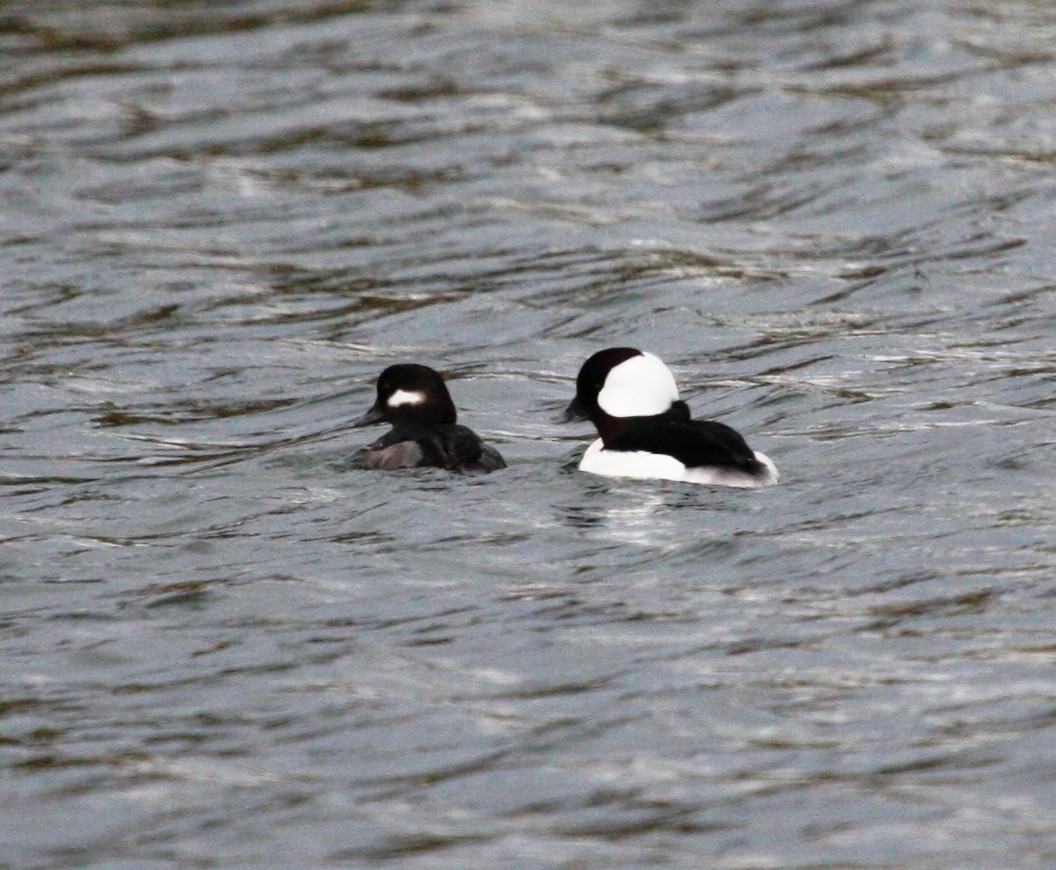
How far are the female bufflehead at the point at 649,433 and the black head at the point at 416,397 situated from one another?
1.97 feet

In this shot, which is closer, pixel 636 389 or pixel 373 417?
pixel 636 389

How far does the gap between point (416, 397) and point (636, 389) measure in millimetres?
996

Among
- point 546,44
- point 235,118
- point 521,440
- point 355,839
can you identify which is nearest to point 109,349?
point 521,440

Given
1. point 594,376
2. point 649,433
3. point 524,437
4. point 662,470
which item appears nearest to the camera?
point 662,470

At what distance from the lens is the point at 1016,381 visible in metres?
10.9

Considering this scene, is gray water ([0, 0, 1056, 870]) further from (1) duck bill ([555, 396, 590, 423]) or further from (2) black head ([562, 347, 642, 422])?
(2) black head ([562, 347, 642, 422])

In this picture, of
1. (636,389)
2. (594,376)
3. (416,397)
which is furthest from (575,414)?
(416,397)

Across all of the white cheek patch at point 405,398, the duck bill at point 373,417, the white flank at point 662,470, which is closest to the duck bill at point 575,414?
the white flank at point 662,470

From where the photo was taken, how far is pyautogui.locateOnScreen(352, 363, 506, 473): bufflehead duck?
364 inches

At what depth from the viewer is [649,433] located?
905cm

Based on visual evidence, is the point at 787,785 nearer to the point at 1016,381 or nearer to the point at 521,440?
the point at 521,440

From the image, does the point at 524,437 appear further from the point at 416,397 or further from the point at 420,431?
the point at 420,431

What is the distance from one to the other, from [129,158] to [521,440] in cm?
827

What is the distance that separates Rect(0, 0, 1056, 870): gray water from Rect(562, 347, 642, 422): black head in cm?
40
